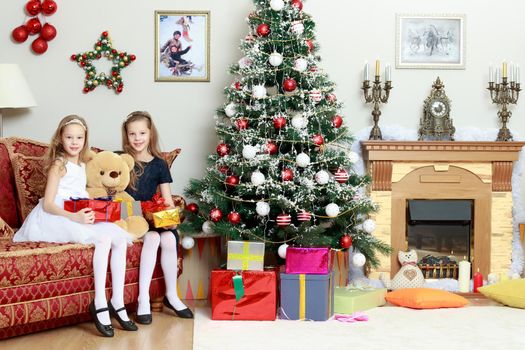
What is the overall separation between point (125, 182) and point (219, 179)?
602 millimetres

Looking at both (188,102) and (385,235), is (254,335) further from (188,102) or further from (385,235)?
(188,102)

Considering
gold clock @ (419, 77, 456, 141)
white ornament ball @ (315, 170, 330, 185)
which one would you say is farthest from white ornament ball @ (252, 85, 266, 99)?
gold clock @ (419, 77, 456, 141)

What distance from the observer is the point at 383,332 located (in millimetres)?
4145

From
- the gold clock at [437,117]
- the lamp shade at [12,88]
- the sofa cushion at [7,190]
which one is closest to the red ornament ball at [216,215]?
the sofa cushion at [7,190]

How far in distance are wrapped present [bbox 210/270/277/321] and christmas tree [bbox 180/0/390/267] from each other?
0.38m

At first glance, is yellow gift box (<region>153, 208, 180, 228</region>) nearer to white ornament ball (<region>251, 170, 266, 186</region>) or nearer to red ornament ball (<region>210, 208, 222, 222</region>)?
red ornament ball (<region>210, 208, 222, 222</region>)

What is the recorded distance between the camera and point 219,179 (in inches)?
194

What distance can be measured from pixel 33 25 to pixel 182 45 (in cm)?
98

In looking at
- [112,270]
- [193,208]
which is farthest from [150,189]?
[112,270]

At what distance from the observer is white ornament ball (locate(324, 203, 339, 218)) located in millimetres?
4801

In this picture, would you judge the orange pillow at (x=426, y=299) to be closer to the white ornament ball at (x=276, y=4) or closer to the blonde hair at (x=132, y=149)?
the blonde hair at (x=132, y=149)

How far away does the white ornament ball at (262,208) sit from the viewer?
473 cm

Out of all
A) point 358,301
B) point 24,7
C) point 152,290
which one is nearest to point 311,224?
point 358,301

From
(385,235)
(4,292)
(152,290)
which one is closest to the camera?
(4,292)
